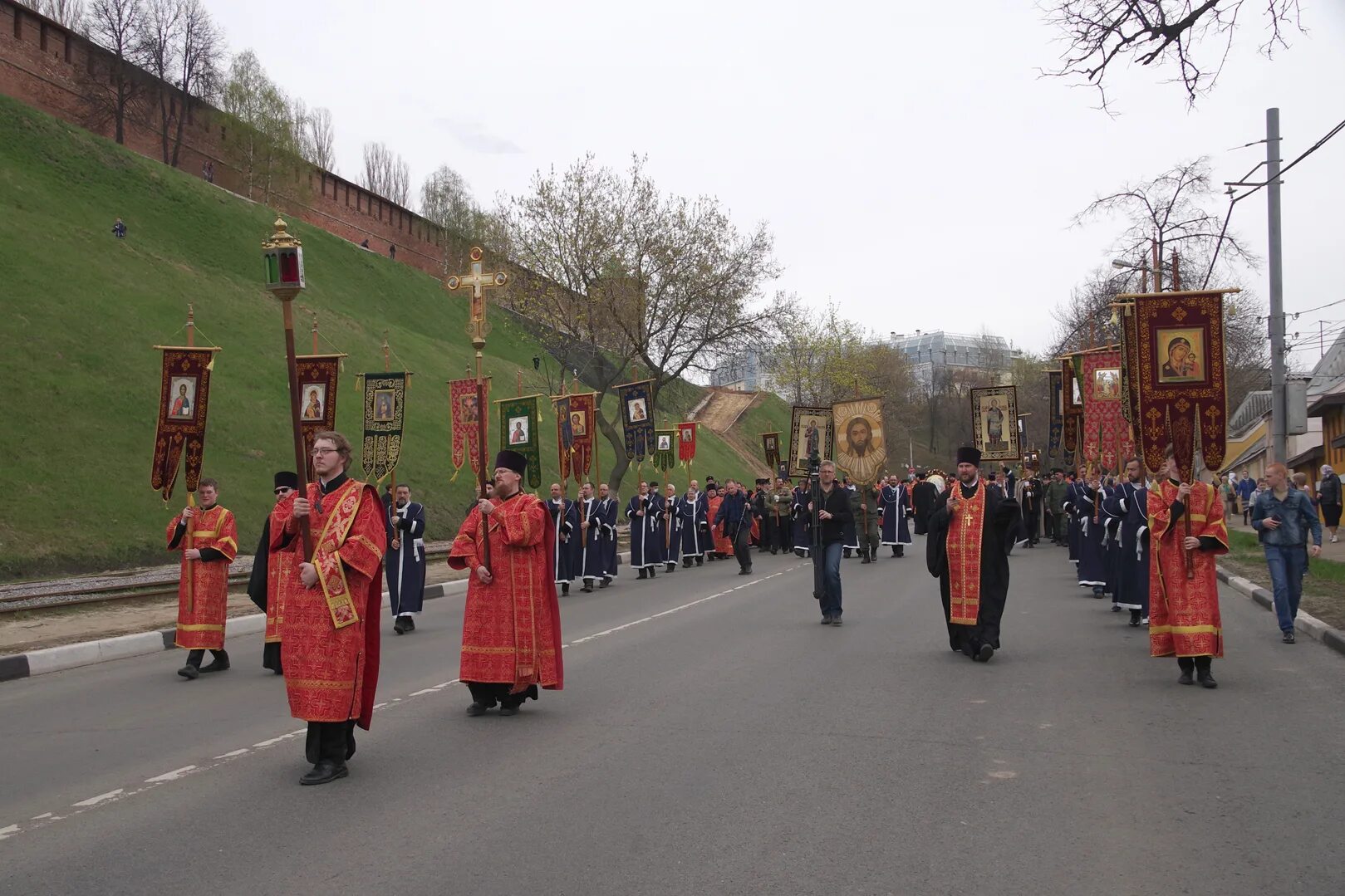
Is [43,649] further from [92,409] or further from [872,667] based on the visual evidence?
[92,409]

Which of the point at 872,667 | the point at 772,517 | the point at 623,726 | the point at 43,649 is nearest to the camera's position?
the point at 623,726

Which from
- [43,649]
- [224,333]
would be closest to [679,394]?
[224,333]

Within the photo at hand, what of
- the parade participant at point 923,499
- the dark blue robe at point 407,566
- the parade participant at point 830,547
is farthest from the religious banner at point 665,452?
the parade participant at point 830,547

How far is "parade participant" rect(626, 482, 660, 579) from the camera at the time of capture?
918 inches

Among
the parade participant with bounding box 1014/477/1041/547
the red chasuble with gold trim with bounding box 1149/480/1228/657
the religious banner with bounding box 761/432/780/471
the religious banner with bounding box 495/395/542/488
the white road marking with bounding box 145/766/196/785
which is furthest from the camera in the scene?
the religious banner with bounding box 761/432/780/471

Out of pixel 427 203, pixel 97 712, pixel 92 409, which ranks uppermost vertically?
pixel 427 203

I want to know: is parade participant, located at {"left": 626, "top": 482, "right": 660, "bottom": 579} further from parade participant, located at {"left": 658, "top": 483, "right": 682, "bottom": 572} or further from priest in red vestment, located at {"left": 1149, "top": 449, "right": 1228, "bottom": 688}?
priest in red vestment, located at {"left": 1149, "top": 449, "right": 1228, "bottom": 688}

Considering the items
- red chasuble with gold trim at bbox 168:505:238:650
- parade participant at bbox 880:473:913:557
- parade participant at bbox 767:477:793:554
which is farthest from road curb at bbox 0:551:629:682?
parade participant at bbox 767:477:793:554

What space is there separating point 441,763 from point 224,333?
35.0 meters

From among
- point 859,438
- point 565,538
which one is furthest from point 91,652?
point 859,438

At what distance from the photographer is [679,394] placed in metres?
60.4

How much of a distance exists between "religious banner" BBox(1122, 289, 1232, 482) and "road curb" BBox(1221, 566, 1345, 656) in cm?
234

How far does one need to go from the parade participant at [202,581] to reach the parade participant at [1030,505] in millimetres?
22252

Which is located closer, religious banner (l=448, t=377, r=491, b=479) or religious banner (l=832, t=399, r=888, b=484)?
religious banner (l=832, t=399, r=888, b=484)
